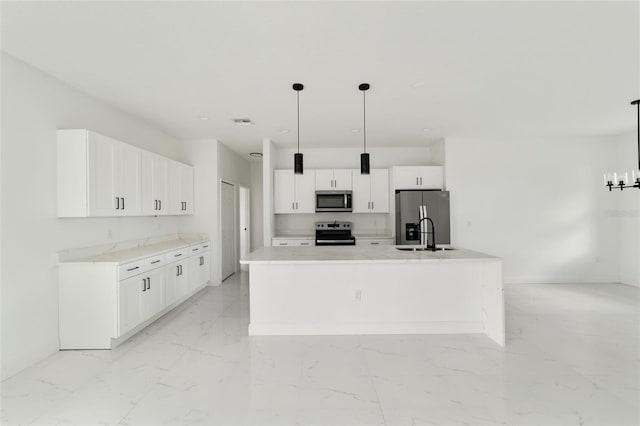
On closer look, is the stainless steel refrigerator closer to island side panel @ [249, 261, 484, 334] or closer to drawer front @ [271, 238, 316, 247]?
drawer front @ [271, 238, 316, 247]

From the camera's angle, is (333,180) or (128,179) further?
(333,180)

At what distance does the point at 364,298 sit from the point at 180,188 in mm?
3432

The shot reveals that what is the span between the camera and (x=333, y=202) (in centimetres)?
589

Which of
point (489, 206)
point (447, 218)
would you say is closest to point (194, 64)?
point (447, 218)

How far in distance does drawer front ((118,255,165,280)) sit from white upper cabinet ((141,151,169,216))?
65cm

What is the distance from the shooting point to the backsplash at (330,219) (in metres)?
6.39

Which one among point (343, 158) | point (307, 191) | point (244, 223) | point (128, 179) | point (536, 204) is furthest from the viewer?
point (244, 223)

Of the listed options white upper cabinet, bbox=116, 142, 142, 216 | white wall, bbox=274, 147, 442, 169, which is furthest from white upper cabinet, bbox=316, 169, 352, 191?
white upper cabinet, bbox=116, 142, 142, 216

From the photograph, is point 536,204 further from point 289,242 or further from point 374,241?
point 289,242

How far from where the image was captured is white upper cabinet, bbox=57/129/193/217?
10.0ft

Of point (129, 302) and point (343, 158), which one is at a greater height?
point (343, 158)

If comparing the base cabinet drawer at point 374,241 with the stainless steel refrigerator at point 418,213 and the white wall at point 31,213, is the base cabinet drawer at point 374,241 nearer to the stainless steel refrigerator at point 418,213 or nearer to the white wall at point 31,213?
the stainless steel refrigerator at point 418,213

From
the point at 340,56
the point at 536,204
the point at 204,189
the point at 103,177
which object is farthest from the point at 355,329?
the point at 536,204

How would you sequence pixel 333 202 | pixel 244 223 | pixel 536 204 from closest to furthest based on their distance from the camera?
1. pixel 536 204
2. pixel 333 202
3. pixel 244 223
